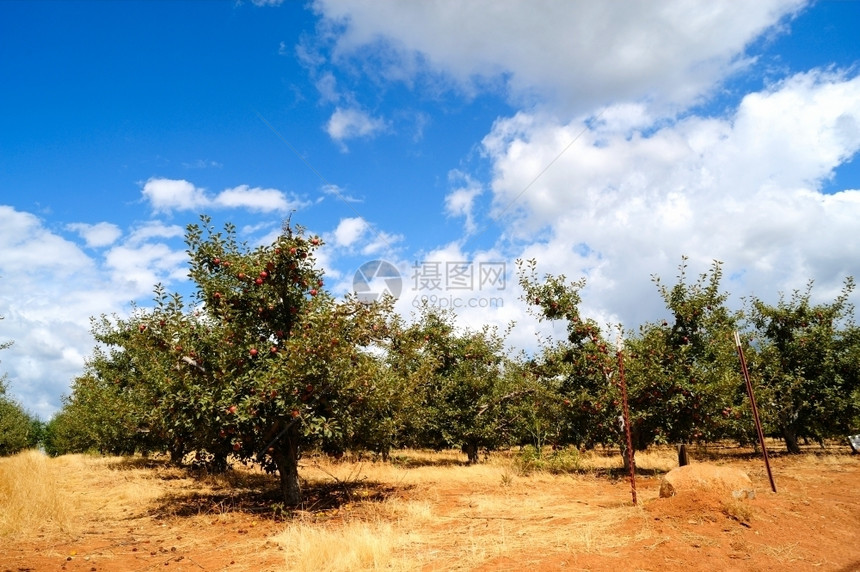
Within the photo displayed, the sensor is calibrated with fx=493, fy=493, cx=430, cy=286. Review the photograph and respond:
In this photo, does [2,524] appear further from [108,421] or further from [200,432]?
[108,421]

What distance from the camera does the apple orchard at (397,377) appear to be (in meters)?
11.8

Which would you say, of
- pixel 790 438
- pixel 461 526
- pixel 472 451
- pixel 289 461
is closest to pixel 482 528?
pixel 461 526

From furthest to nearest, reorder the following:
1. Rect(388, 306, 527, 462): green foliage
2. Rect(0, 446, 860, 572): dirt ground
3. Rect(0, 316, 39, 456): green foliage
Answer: Rect(0, 316, 39, 456): green foliage → Rect(388, 306, 527, 462): green foliage → Rect(0, 446, 860, 572): dirt ground

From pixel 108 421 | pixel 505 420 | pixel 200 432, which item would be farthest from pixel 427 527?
pixel 108 421

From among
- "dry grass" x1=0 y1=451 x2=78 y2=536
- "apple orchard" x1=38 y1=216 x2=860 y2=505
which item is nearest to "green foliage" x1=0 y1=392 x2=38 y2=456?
"apple orchard" x1=38 y1=216 x2=860 y2=505

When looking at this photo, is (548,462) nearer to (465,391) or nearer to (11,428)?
(465,391)

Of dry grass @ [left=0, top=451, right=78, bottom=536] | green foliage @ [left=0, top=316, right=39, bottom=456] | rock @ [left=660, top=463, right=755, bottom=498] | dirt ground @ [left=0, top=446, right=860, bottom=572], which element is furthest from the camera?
green foliage @ [left=0, top=316, right=39, bottom=456]

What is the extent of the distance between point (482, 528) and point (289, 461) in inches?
218

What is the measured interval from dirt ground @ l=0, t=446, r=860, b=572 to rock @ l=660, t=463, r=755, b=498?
0.29 m

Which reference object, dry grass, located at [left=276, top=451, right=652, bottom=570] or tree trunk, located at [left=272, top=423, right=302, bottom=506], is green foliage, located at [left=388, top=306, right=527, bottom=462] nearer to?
dry grass, located at [left=276, top=451, right=652, bottom=570]

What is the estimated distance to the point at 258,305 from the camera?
12977 mm

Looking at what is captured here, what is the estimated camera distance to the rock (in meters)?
A: 10.2

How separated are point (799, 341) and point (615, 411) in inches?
521

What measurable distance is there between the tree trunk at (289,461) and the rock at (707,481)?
8894 millimetres
